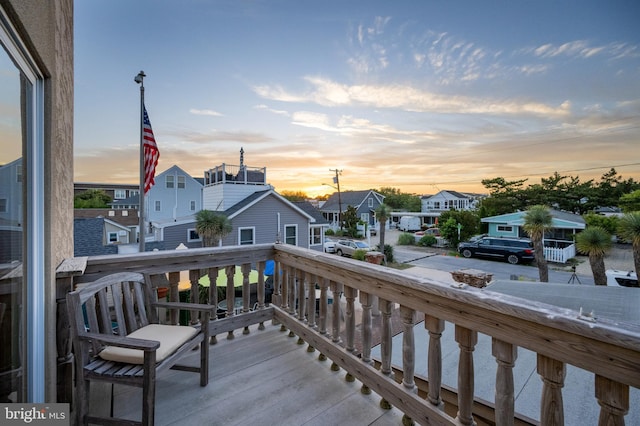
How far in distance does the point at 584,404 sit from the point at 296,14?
6.41 meters

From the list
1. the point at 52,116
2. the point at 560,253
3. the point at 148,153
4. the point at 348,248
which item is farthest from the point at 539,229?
the point at 52,116

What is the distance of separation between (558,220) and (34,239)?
20.4 m

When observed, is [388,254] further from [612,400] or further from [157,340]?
[612,400]

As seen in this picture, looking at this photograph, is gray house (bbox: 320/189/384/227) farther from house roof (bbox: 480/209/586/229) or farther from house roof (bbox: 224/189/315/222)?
house roof (bbox: 224/189/315/222)

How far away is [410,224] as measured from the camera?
30.6 metres

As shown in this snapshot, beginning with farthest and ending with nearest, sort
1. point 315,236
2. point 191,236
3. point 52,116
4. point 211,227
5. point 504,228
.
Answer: point 504,228 < point 315,236 < point 191,236 < point 211,227 < point 52,116

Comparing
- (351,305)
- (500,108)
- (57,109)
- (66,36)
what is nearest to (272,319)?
(351,305)

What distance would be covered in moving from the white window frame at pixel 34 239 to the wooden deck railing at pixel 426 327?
242 mm

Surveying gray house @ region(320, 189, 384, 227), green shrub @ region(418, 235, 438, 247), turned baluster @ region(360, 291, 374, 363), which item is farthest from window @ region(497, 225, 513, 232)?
turned baluster @ region(360, 291, 374, 363)

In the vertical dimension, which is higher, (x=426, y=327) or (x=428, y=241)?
(x=426, y=327)

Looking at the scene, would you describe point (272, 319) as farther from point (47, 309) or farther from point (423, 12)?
point (423, 12)

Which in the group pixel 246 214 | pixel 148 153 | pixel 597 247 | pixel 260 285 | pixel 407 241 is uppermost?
pixel 148 153

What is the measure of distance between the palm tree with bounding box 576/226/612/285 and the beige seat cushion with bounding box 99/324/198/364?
1319cm

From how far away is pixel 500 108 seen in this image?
453 inches
